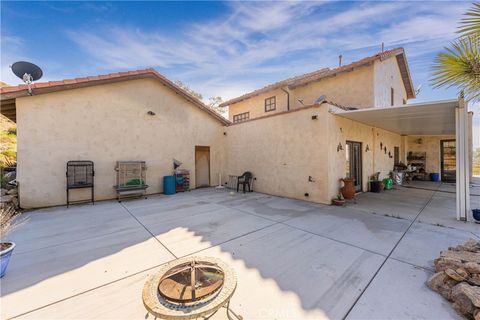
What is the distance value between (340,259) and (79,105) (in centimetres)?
932

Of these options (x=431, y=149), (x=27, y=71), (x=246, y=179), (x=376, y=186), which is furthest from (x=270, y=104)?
(x=431, y=149)

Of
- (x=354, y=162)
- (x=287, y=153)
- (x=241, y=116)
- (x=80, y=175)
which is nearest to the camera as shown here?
(x=80, y=175)

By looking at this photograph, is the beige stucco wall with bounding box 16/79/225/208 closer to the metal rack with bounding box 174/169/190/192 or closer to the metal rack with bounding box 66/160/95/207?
the metal rack with bounding box 66/160/95/207

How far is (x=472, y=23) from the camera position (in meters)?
3.18

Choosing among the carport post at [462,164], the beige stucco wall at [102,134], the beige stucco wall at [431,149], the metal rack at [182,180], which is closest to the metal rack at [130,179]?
the beige stucco wall at [102,134]

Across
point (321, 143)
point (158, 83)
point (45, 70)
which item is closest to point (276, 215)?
point (321, 143)

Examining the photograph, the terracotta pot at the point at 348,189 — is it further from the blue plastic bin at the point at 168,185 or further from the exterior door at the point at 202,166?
the blue plastic bin at the point at 168,185

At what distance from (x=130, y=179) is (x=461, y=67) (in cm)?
1018

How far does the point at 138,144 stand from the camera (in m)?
8.27

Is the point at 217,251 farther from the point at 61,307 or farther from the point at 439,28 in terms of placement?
the point at 439,28

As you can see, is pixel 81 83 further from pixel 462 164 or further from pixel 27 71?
pixel 462 164

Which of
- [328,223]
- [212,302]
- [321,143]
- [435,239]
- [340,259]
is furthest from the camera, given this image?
[321,143]

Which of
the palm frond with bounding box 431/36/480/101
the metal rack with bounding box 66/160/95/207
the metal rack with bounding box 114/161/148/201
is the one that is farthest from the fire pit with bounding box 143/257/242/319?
the metal rack with bounding box 66/160/95/207

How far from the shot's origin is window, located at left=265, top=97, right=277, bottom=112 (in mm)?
11680
